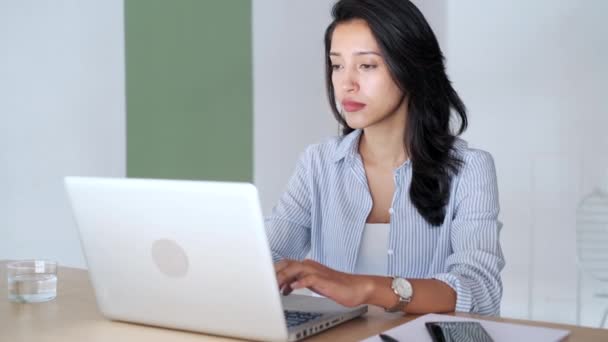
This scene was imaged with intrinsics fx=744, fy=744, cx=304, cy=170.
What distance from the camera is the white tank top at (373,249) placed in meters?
2.02

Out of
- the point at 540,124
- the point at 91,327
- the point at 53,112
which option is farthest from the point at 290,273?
the point at 540,124

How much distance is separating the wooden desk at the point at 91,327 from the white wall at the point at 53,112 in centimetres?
125

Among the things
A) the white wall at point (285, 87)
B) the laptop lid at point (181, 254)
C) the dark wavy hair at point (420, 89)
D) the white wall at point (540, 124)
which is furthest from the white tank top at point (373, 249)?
the white wall at point (540, 124)

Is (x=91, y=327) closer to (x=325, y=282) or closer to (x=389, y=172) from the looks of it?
(x=325, y=282)

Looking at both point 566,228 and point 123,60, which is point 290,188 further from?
point 566,228

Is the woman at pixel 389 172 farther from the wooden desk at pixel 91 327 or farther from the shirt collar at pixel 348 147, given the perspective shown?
the wooden desk at pixel 91 327

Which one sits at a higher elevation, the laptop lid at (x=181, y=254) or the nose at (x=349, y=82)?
the nose at (x=349, y=82)

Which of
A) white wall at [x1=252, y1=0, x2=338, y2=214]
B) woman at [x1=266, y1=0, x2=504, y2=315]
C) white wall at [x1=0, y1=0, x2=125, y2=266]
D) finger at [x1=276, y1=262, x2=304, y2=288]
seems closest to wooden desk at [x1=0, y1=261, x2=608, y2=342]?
finger at [x1=276, y1=262, x2=304, y2=288]

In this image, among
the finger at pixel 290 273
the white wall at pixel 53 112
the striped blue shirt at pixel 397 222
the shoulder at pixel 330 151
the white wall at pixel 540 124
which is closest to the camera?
the finger at pixel 290 273

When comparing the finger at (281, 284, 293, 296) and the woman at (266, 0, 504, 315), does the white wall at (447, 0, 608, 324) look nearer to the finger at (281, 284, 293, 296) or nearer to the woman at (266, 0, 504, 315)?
the woman at (266, 0, 504, 315)

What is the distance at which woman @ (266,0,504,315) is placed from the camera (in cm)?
189

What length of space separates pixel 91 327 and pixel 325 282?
0.41m

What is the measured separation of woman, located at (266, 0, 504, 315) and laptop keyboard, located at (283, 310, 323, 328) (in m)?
0.45

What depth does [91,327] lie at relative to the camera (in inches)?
50.7
